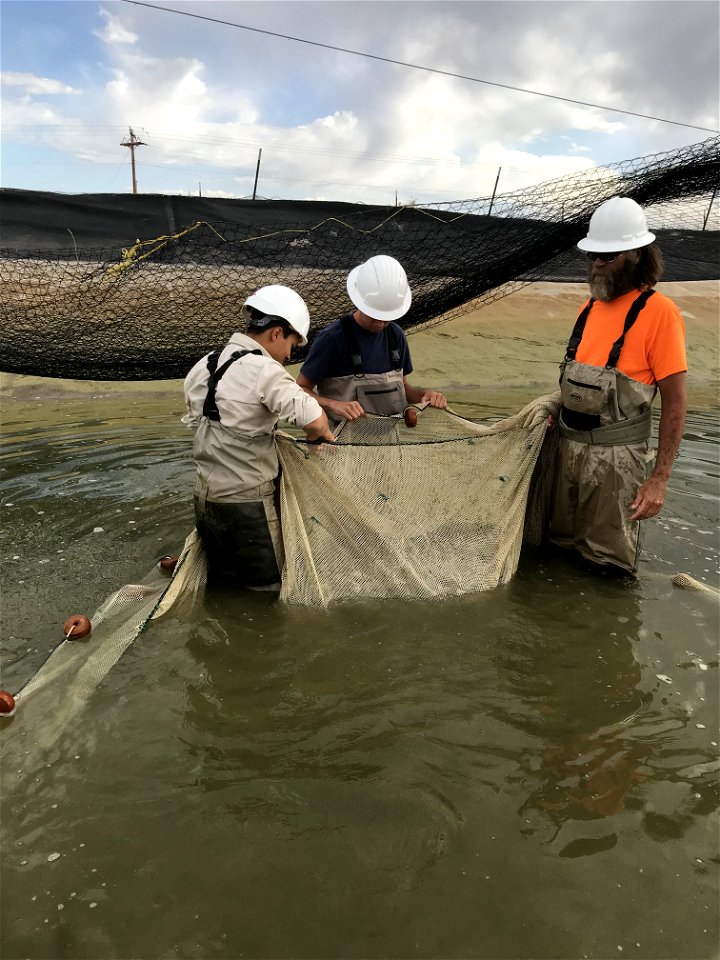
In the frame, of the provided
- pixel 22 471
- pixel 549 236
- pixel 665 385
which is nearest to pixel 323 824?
pixel 665 385

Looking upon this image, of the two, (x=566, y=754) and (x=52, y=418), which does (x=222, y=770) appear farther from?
(x=52, y=418)

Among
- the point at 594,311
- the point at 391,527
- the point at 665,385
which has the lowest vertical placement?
the point at 391,527

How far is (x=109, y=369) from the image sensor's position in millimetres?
6023

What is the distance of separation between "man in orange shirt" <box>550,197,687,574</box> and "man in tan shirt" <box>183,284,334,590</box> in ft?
5.13

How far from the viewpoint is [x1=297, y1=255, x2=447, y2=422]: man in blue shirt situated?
3977mm

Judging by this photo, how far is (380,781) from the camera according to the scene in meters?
2.53

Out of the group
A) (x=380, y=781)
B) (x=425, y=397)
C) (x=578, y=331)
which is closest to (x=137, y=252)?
(x=425, y=397)

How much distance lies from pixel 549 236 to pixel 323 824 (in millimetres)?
4114

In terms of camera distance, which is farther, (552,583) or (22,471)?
(22,471)

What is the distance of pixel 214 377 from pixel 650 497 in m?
2.46

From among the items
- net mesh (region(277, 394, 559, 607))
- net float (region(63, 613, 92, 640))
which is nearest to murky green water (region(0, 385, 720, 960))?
net mesh (region(277, 394, 559, 607))

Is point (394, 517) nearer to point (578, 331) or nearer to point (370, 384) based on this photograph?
point (370, 384)

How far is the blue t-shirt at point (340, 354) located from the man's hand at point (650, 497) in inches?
67.8

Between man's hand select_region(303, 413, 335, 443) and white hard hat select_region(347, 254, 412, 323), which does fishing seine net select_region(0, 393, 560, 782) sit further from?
white hard hat select_region(347, 254, 412, 323)
